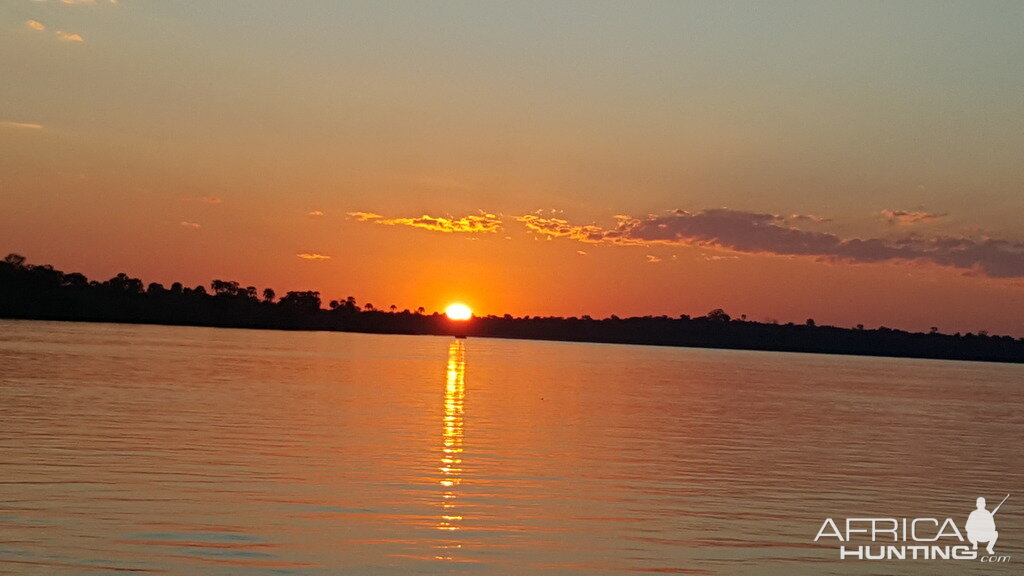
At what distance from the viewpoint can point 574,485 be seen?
2642 cm

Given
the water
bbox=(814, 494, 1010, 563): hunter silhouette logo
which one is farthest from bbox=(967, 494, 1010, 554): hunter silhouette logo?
the water

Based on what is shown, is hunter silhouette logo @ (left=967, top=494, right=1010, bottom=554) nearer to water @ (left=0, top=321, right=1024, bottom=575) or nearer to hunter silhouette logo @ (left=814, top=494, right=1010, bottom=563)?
hunter silhouette logo @ (left=814, top=494, right=1010, bottom=563)

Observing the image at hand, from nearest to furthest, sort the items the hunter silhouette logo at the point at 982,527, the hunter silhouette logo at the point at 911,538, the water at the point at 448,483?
the water at the point at 448,483, the hunter silhouette logo at the point at 911,538, the hunter silhouette logo at the point at 982,527

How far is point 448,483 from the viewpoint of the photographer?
25.9 metres

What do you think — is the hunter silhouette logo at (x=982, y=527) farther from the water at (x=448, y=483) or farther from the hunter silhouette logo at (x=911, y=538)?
the water at (x=448, y=483)

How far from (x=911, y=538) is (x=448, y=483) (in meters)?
10.8

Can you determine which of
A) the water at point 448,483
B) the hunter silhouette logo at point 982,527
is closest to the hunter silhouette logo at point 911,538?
the hunter silhouette logo at point 982,527

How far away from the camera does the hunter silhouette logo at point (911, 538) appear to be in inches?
794

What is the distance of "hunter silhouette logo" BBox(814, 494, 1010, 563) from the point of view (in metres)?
20.2

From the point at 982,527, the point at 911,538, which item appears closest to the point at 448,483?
the point at 911,538

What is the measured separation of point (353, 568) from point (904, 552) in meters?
10.9

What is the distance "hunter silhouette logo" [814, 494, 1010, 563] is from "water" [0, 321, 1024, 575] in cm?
48

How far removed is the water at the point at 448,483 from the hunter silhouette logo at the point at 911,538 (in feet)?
1.57

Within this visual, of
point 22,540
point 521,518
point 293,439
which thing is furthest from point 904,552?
point 293,439
